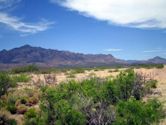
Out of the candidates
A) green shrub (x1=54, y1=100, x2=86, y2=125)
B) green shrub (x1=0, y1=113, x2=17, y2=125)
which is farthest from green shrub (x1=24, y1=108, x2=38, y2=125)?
green shrub (x1=54, y1=100, x2=86, y2=125)

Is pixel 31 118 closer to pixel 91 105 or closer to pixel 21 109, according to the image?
pixel 91 105

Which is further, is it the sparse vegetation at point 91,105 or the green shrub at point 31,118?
the green shrub at point 31,118

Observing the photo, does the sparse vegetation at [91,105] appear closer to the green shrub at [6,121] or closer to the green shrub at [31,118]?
the green shrub at [31,118]

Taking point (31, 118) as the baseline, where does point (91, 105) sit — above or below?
above

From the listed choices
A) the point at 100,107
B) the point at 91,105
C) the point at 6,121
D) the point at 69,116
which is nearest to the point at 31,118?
the point at 6,121

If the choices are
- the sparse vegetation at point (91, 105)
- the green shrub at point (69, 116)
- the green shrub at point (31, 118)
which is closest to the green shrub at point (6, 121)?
the sparse vegetation at point (91, 105)

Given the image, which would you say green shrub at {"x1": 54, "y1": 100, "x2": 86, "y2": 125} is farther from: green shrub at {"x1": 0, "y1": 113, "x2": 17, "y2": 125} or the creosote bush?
Result: green shrub at {"x1": 0, "y1": 113, "x2": 17, "y2": 125}

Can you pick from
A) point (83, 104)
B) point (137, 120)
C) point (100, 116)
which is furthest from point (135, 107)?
point (83, 104)

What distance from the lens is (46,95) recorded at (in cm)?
2573

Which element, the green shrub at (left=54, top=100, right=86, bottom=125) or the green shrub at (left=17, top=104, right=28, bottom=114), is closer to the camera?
the green shrub at (left=54, top=100, right=86, bottom=125)

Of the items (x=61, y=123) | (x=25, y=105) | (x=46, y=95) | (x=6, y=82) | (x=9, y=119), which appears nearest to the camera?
(x=61, y=123)

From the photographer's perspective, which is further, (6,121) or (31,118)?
(6,121)

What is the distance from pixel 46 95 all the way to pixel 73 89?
380 centimetres

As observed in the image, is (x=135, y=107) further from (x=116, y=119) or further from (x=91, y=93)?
(x=91, y=93)
